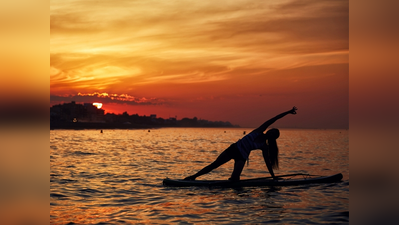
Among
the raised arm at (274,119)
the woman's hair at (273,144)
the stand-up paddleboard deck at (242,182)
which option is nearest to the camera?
the raised arm at (274,119)

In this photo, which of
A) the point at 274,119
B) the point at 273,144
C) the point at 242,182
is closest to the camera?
the point at 274,119

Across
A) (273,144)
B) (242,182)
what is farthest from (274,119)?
(242,182)

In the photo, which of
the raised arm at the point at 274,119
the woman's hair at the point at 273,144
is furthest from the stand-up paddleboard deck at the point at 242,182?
the raised arm at the point at 274,119

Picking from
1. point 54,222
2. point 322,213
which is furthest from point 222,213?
point 54,222

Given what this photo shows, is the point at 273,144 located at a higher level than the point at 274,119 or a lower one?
lower

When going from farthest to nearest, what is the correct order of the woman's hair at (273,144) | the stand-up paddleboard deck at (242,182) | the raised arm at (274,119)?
1. the stand-up paddleboard deck at (242,182)
2. the woman's hair at (273,144)
3. the raised arm at (274,119)

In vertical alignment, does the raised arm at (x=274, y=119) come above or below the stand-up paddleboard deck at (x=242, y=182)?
above

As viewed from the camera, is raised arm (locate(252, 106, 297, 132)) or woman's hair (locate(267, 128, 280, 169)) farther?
woman's hair (locate(267, 128, 280, 169))

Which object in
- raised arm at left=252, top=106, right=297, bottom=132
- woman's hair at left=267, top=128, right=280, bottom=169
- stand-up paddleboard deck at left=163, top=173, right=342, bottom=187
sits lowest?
stand-up paddleboard deck at left=163, top=173, right=342, bottom=187

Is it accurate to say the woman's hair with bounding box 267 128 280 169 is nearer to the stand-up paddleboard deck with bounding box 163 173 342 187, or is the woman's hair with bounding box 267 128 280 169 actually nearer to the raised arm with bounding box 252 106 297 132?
the raised arm with bounding box 252 106 297 132

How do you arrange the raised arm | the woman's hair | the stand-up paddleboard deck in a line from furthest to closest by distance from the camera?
the stand-up paddleboard deck → the woman's hair → the raised arm

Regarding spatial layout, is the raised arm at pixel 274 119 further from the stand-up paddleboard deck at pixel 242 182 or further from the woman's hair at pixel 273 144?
the stand-up paddleboard deck at pixel 242 182

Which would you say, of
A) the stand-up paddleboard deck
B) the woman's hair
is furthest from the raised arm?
the stand-up paddleboard deck

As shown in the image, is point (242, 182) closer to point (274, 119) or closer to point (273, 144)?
point (273, 144)
